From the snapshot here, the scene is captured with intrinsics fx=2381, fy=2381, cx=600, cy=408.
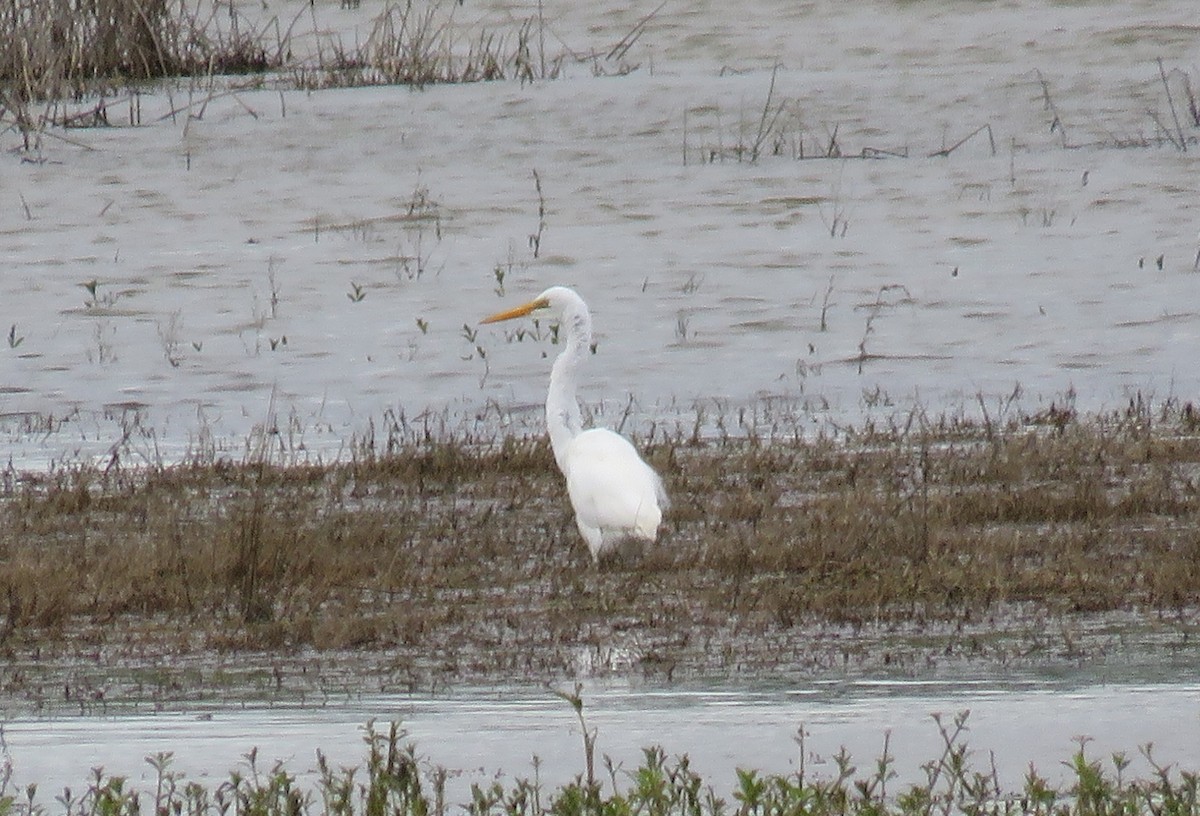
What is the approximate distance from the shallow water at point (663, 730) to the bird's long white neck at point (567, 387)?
309 cm

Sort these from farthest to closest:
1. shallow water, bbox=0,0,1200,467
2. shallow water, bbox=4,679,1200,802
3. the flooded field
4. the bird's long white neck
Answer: shallow water, bbox=0,0,1200,467
the bird's long white neck
the flooded field
shallow water, bbox=4,679,1200,802

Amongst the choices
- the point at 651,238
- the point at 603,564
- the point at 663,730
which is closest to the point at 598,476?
the point at 603,564

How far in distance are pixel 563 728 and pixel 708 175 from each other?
1253 cm

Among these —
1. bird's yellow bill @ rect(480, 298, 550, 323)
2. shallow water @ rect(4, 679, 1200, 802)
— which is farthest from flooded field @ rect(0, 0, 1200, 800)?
bird's yellow bill @ rect(480, 298, 550, 323)

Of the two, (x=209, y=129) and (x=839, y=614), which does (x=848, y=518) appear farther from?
(x=209, y=129)

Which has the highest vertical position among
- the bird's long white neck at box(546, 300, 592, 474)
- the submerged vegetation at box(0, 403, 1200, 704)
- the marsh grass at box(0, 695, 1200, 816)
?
the bird's long white neck at box(546, 300, 592, 474)

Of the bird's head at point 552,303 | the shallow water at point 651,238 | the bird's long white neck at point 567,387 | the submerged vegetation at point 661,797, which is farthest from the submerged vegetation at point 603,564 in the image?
the submerged vegetation at point 661,797

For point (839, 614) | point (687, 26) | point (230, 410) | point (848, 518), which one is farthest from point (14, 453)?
point (687, 26)

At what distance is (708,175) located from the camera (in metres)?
18.0

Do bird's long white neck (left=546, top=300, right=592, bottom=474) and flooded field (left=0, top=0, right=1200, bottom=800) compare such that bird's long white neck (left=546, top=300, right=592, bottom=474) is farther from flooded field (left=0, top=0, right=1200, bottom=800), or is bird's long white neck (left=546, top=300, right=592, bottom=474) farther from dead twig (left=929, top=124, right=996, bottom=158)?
dead twig (left=929, top=124, right=996, bottom=158)

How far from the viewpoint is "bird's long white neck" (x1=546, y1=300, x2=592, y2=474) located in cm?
950

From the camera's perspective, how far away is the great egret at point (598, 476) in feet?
26.0

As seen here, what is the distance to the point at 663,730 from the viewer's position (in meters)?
5.73

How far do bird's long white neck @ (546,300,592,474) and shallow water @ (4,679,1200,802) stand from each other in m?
3.09
